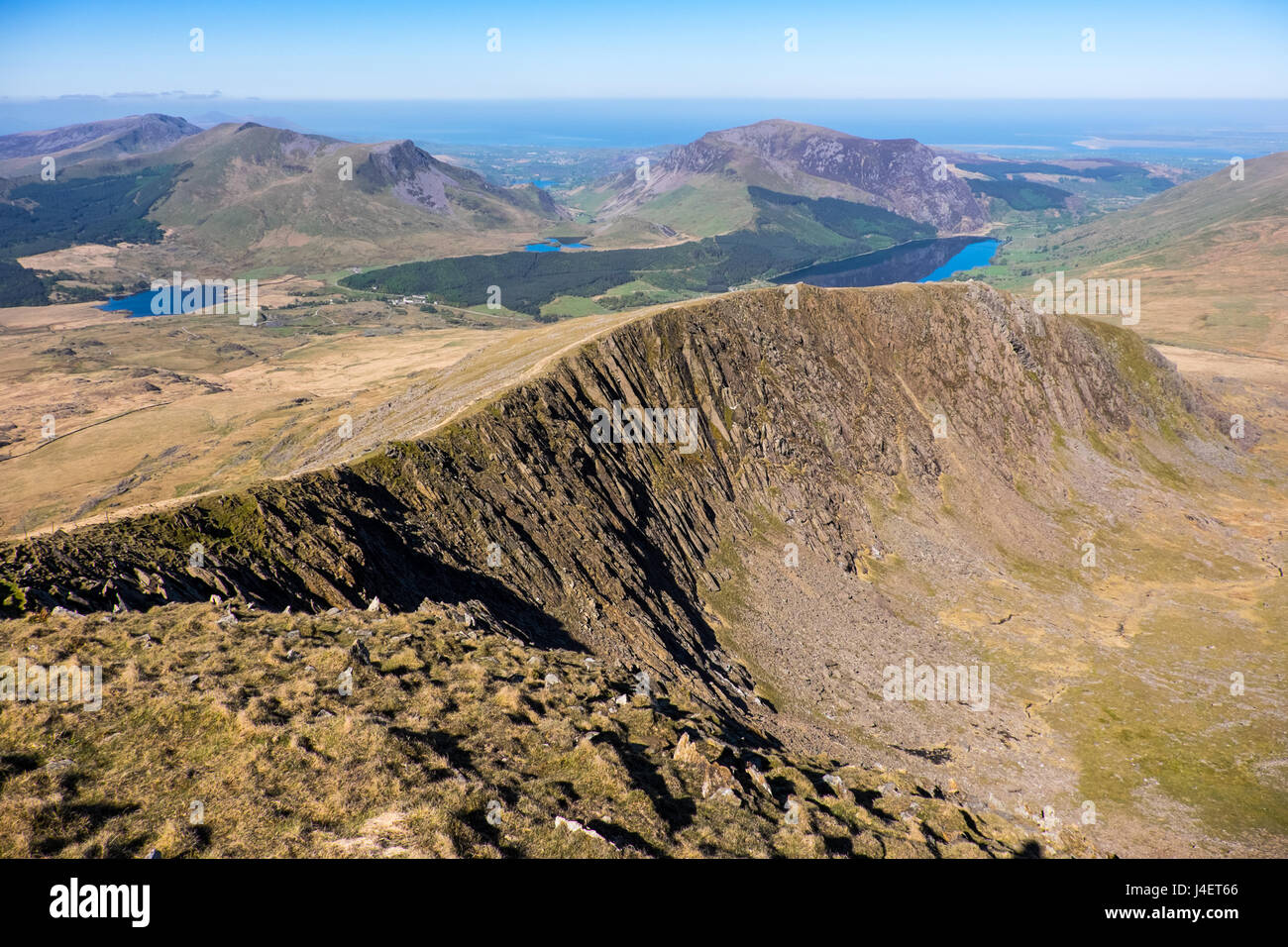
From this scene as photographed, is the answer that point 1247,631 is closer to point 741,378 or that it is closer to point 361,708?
point 741,378

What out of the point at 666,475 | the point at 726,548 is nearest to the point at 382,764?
the point at 726,548

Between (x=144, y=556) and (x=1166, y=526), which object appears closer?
(x=144, y=556)

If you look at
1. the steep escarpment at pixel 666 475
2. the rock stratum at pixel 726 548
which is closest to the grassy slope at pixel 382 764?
the rock stratum at pixel 726 548

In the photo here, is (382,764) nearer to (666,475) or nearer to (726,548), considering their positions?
(726,548)

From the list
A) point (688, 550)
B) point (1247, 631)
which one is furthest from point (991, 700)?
point (1247, 631)

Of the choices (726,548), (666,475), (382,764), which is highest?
(666,475)

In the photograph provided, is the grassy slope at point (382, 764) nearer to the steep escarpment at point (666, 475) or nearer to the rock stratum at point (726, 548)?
the rock stratum at point (726, 548)

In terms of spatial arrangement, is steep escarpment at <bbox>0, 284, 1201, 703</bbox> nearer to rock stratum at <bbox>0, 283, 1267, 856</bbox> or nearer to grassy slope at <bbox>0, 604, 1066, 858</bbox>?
rock stratum at <bbox>0, 283, 1267, 856</bbox>
